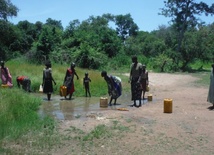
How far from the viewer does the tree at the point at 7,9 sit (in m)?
36.7

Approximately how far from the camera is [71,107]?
39.9 feet

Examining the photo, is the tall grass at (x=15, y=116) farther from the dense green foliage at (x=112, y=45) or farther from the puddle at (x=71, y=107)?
the dense green foliage at (x=112, y=45)

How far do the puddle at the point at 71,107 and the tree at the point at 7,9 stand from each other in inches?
1011

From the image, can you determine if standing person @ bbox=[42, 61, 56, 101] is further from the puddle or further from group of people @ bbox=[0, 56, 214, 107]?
the puddle

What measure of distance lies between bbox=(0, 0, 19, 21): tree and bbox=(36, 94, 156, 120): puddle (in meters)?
25.7

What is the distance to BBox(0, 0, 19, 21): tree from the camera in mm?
36694

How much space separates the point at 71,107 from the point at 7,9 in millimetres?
28391

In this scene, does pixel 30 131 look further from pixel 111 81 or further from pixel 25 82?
pixel 25 82

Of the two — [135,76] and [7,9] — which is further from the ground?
[7,9]

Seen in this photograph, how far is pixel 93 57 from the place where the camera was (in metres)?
33.8

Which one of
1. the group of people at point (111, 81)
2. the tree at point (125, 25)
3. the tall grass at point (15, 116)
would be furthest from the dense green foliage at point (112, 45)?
the tree at point (125, 25)

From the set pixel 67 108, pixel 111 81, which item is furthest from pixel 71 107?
pixel 111 81

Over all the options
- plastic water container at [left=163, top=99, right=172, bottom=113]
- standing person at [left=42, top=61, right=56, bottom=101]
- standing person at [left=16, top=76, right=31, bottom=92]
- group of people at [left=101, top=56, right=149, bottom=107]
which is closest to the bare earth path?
plastic water container at [left=163, top=99, right=172, bottom=113]

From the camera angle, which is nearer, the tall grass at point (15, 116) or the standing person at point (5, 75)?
the tall grass at point (15, 116)
